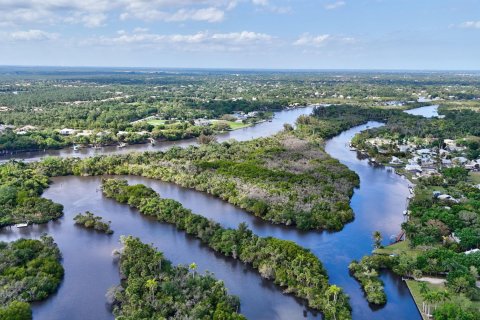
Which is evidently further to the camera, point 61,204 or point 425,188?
point 425,188

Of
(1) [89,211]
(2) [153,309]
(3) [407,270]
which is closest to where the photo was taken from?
(2) [153,309]

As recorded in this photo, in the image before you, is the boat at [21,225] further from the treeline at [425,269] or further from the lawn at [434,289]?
the lawn at [434,289]

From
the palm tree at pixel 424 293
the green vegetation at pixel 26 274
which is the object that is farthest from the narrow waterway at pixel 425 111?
the green vegetation at pixel 26 274

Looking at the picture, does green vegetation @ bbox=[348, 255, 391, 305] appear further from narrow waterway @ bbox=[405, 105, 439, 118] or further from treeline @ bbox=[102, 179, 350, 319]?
narrow waterway @ bbox=[405, 105, 439, 118]

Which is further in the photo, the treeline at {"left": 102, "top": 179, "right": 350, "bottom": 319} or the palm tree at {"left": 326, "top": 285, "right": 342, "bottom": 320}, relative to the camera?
the treeline at {"left": 102, "top": 179, "right": 350, "bottom": 319}

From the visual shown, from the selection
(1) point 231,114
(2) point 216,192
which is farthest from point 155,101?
(2) point 216,192

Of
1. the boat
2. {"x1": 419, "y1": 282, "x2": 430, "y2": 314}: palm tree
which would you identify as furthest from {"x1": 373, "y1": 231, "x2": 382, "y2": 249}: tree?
the boat

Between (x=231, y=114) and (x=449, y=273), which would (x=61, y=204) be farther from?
(x=231, y=114)

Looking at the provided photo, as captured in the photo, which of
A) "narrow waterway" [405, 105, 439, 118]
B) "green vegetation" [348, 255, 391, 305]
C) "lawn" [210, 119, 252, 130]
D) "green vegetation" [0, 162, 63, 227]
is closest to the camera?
"green vegetation" [348, 255, 391, 305]
